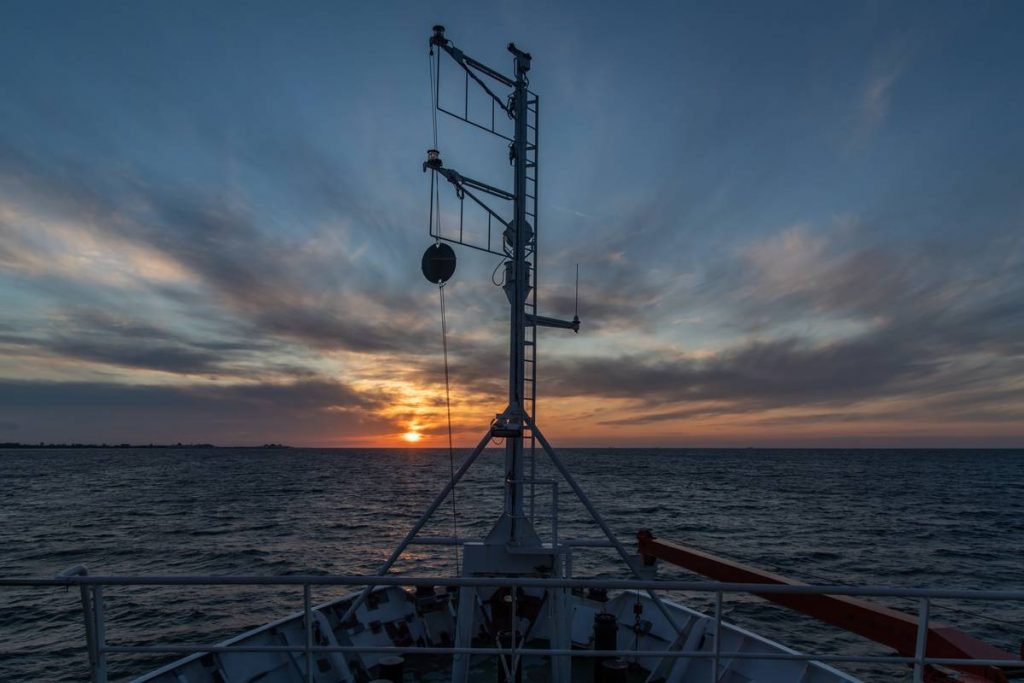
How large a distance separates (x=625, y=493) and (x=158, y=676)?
66619 millimetres

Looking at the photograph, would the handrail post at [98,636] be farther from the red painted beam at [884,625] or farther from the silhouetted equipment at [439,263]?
the silhouetted equipment at [439,263]

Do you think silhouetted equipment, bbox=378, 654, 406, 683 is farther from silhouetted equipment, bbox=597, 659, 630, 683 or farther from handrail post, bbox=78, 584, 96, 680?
handrail post, bbox=78, 584, 96, 680

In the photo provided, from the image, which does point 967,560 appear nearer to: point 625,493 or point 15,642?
point 625,493

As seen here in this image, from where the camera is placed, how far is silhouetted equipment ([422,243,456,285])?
1006 centimetres

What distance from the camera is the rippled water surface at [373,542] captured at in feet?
64.4

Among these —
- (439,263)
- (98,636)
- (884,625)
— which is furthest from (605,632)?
(98,636)

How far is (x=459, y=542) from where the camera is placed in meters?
9.95

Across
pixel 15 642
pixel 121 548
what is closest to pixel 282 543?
pixel 121 548

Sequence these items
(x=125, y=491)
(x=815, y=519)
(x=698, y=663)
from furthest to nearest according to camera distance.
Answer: (x=125, y=491)
(x=815, y=519)
(x=698, y=663)

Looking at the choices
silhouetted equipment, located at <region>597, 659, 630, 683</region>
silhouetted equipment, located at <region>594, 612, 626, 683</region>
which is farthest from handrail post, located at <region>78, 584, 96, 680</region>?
silhouetted equipment, located at <region>594, 612, 626, 683</region>

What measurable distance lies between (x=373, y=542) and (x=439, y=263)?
3111cm

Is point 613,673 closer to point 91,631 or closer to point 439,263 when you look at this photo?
point 91,631

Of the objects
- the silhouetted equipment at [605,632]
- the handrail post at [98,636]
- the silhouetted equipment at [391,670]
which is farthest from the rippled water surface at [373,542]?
the handrail post at [98,636]

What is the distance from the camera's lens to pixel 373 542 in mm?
36344
